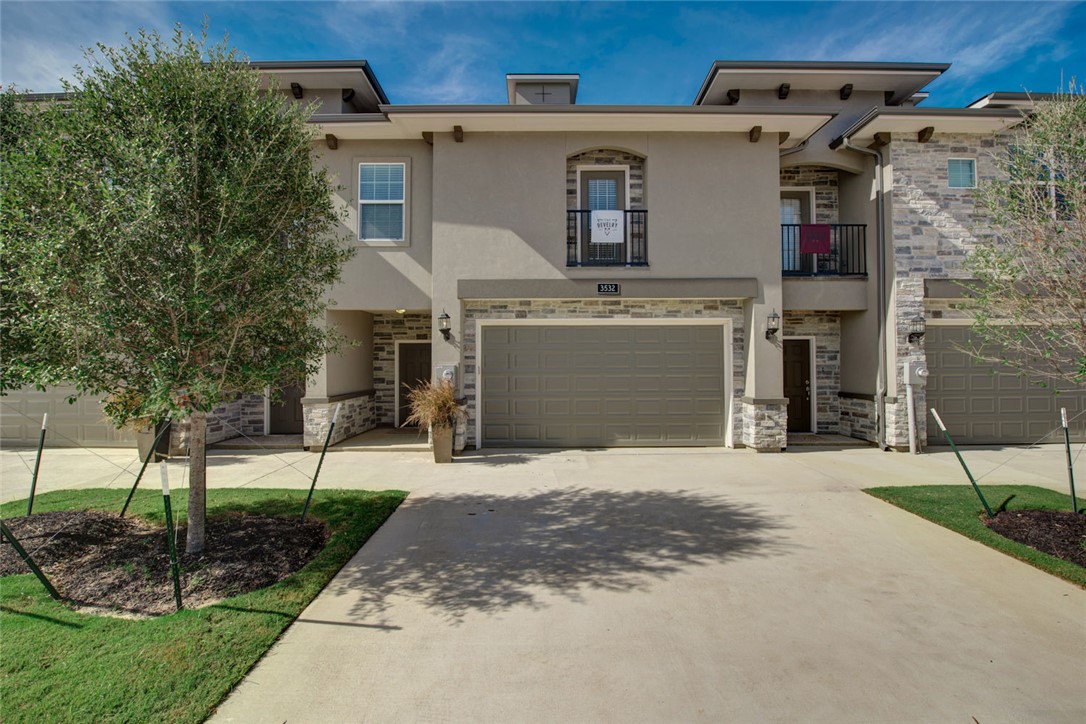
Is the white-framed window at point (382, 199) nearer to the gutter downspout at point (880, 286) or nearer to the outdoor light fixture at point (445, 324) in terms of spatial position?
the outdoor light fixture at point (445, 324)

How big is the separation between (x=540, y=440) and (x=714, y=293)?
438 centimetres

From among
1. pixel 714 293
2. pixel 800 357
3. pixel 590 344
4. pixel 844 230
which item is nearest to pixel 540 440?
pixel 590 344

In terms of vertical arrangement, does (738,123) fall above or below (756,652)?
above

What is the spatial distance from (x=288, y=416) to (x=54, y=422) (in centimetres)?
426

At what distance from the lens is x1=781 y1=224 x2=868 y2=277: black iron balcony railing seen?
1091 centimetres

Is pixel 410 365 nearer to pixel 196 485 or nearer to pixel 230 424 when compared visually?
pixel 230 424

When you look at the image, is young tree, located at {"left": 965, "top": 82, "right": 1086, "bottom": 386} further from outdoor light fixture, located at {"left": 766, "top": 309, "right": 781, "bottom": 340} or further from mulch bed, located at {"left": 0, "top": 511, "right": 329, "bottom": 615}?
mulch bed, located at {"left": 0, "top": 511, "right": 329, "bottom": 615}

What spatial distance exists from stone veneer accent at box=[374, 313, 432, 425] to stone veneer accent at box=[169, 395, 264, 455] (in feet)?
8.46

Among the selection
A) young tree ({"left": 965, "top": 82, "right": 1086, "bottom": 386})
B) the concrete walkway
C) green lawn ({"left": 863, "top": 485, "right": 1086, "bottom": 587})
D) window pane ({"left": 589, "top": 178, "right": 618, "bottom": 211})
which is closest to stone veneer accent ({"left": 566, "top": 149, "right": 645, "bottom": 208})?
window pane ({"left": 589, "top": 178, "right": 618, "bottom": 211})

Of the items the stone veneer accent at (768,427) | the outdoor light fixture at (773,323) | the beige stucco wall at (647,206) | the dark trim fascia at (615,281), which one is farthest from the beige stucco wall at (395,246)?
the stone veneer accent at (768,427)

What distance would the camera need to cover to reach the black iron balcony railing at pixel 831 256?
10906 millimetres

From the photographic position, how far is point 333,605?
3.96 meters

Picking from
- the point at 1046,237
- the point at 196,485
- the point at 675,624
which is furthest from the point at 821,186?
the point at 196,485

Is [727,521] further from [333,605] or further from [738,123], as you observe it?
[738,123]
